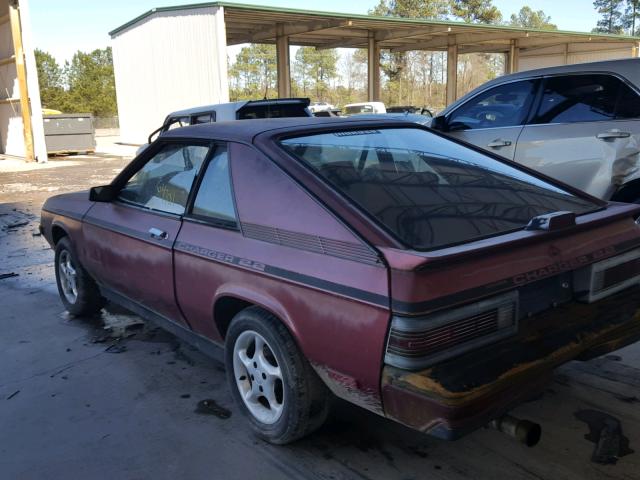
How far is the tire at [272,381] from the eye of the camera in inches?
108

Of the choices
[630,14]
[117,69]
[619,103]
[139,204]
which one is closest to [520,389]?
[139,204]

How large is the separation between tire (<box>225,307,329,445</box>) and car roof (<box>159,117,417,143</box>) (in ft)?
3.12

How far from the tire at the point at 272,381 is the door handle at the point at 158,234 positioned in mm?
758

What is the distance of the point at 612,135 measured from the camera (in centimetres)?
488

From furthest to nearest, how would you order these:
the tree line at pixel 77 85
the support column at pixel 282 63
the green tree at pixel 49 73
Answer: the green tree at pixel 49 73, the tree line at pixel 77 85, the support column at pixel 282 63

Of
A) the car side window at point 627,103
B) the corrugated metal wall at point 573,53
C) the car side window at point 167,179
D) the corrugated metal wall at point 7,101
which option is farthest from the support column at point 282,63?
the car side window at point 167,179

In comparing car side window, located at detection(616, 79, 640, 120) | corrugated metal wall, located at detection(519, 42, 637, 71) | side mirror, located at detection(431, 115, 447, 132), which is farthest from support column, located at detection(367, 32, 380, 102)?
car side window, located at detection(616, 79, 640, 120)

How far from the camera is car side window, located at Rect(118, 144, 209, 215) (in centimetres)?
354

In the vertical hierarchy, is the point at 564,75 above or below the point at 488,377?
above

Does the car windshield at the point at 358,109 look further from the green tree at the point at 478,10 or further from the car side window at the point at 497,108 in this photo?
the green tree at the point at 478,10

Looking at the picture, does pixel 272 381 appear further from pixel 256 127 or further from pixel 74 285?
pixel 74 285

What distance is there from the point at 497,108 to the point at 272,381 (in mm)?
4052

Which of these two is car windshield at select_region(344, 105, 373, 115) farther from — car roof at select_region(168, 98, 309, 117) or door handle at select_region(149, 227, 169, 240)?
door handle at select_region(149, 227, 169, 240)

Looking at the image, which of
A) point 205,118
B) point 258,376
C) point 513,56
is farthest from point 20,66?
point 513,56
